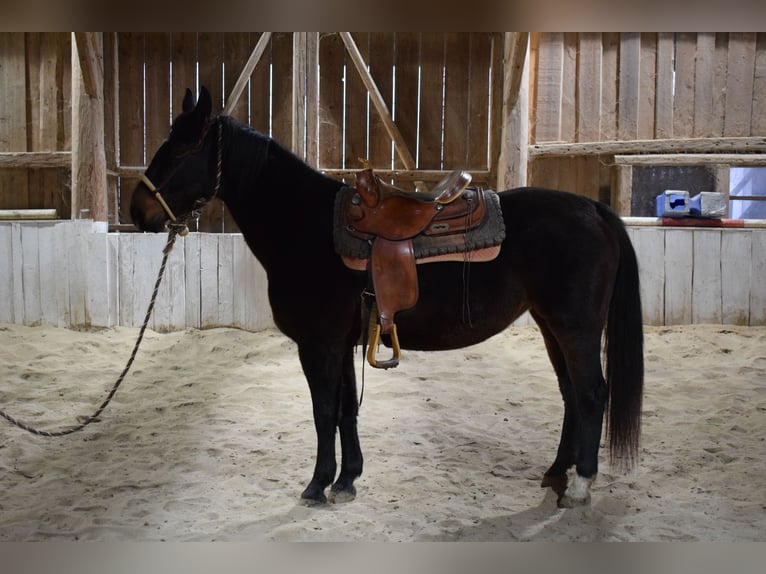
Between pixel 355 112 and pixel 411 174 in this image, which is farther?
pixel 355 112

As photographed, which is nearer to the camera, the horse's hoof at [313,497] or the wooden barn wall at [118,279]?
the horse's hoof at [313,497]

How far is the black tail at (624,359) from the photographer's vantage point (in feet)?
7.97

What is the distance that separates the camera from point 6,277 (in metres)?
4.96

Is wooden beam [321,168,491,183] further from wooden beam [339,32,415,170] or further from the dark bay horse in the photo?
the dark bay horse

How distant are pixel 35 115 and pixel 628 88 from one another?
18.3 ft

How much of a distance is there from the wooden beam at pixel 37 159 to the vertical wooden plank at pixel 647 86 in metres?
5.28

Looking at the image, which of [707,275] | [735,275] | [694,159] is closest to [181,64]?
[694,159]

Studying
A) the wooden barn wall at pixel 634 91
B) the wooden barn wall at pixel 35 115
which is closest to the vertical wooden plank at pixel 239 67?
the wooden barn wall at pixel 35 115

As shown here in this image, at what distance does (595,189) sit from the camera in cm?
537

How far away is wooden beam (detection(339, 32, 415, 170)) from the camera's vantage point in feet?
17.4

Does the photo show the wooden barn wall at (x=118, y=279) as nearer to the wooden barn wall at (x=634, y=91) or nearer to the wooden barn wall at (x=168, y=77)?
the wooden barn wall at (x=168, y=77)

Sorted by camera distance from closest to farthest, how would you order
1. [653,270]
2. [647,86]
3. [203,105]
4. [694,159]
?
[203,105], [653,270], [694,159], [647,86]

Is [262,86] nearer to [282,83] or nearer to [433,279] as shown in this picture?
[282,83]

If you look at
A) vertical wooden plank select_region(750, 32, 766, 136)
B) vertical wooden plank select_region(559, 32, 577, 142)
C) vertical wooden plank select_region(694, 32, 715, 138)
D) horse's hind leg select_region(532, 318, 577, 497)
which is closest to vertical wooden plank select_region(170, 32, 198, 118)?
vertical wooden plank select_region(559, 32, 577, 142)
